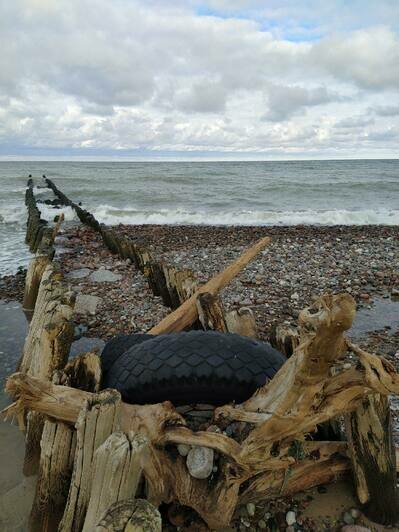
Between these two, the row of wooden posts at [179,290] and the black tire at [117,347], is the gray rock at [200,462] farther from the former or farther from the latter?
the row of wooden posts at [179,290]

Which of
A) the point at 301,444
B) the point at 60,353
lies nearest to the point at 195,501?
the point at 301,444

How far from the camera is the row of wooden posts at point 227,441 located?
222cm

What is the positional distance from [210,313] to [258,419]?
2067 millimetres

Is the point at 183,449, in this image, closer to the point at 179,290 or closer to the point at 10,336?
the point at 179,290

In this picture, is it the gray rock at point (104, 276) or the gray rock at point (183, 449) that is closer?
the gray rock at point (183, 449)

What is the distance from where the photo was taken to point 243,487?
2.90m

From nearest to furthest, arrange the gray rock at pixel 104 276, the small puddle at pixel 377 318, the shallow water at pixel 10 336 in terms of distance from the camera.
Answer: the shallow water at pixel 10 336 → the small puddle at pixel 377 318 → the gray rock at pixel 104 276

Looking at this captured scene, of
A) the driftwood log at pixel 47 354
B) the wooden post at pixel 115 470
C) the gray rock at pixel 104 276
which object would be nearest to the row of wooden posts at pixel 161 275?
the gray rock at pixel 104 276

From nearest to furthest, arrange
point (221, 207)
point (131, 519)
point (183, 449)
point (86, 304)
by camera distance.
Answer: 1. point (131, 519)
2. point (183, 449)
3. point (86, 304)
4. point (221, 207)

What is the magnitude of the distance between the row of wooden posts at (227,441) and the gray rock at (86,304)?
→ 4.79 m

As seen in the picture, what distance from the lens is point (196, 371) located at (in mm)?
2893

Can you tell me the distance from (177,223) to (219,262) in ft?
30.7

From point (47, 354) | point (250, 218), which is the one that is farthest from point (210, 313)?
point (250, 218)

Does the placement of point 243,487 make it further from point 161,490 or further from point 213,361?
point 213,361
